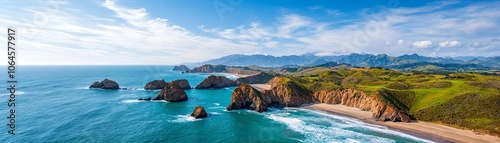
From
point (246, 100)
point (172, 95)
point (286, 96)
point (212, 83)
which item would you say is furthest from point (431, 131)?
point (212, 83)

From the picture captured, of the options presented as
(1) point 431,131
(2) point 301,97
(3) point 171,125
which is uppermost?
(2) point 301,97

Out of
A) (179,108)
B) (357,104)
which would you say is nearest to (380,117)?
(357,104)

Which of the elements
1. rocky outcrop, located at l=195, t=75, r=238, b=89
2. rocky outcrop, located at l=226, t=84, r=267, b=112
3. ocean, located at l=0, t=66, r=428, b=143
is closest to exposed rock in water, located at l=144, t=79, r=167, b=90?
rocky outcrop, located at l=195, t=75, r=238, b=89

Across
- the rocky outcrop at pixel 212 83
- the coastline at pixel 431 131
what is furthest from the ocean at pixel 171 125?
the rocky outcrop at pixel 212 83

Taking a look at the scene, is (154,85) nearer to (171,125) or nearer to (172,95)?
(172,95)

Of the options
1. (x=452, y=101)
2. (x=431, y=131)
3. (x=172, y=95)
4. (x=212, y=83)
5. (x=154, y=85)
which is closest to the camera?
(x=431, y=131)

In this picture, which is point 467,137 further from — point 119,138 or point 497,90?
point 119,138
